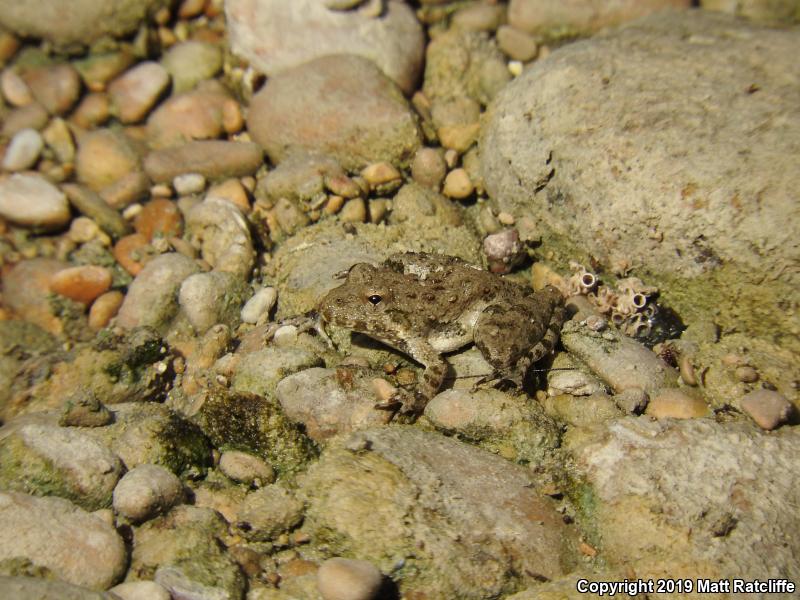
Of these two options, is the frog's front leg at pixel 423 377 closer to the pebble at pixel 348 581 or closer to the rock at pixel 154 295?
the pebble at pixel 348 581

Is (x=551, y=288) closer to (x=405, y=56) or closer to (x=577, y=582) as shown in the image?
(x=577, y=582)

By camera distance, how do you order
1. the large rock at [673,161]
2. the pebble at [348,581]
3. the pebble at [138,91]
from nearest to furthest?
the pebble at [348,581] → the large rock at [673,161] → the pebble at [138,91]

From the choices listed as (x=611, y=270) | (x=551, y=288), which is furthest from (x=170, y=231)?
(x=611, y=270)

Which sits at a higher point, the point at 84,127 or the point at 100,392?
the point at 84,127

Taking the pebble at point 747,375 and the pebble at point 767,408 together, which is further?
the pebble at point 747,375

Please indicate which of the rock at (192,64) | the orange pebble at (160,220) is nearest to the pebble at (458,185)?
the orange pebble at (160,220)

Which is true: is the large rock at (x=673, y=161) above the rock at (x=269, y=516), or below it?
above
